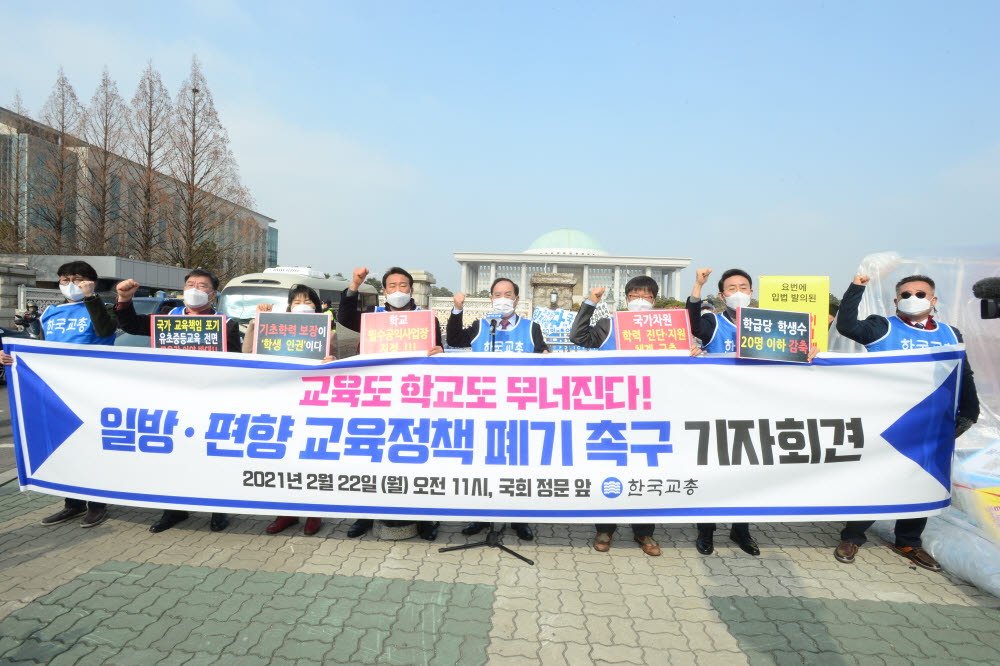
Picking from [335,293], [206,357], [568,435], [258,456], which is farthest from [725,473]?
[335,293]

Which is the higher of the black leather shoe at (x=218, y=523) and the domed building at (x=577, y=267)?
the domed building at (x=577, y=267)

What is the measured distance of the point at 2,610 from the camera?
9.45 ft

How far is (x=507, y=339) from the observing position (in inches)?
166

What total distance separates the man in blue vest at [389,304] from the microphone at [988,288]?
11.7ft

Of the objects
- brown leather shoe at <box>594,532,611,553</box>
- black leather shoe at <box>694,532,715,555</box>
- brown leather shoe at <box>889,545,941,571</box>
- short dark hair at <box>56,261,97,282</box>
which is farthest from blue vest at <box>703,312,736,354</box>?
short dark hair at <box>56,261,97,282</box>

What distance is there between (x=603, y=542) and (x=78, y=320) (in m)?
4.28

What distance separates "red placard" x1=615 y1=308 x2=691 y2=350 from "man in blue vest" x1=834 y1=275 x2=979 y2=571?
1071 mm

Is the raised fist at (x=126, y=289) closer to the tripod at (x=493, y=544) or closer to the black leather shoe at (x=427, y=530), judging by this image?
the black leather shoe at (x=427, y=530)

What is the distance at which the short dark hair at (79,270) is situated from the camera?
13.5 ft

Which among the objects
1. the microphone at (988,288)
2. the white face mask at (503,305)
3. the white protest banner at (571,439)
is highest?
the microphone at (988,288)

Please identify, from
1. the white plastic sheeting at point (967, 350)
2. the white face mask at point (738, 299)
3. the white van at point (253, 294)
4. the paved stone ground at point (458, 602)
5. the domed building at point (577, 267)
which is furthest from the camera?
the domed building at point (577, 267)

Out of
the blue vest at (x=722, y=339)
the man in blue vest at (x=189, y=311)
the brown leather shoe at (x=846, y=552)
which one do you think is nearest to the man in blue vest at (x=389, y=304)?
the man in blue vest at (x=189, y=311)

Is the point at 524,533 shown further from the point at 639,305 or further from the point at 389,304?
the point at 389,304

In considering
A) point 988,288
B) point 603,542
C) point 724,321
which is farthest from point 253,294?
point 988,288
